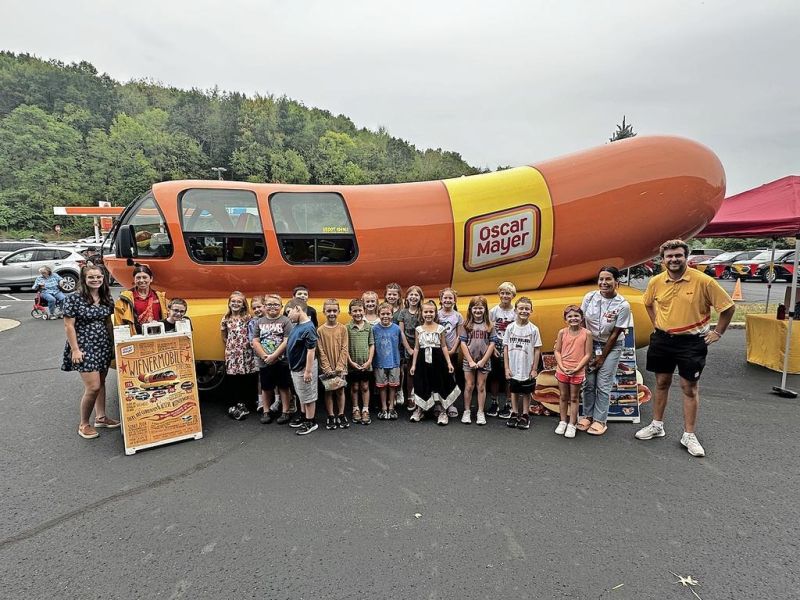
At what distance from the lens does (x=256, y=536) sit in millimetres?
2617

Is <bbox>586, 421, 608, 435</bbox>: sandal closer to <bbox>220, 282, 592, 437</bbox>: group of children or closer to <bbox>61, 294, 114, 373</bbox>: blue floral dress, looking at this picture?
<bbox>220, 282, 592, 437</bbox>: group of children

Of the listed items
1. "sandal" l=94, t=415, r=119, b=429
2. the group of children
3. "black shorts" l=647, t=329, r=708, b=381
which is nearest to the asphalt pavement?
"sandal" l=94, t=415, r=119, b=429

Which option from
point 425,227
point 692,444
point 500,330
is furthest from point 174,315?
point 692,444

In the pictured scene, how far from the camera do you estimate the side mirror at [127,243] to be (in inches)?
186

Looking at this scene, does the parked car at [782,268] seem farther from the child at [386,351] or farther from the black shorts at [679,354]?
the child at [386,351]

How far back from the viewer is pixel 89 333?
3.86 meters

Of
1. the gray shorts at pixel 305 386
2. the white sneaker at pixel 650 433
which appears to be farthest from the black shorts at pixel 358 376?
the white sneaker at pixel 650 433

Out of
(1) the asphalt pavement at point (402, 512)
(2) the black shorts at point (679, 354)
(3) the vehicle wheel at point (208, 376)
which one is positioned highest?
(2) the black shorts at point (679, 354)

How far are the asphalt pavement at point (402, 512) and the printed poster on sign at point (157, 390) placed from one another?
0.18 m

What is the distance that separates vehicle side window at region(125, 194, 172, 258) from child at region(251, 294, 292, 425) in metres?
1.40

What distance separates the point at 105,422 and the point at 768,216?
8068mm

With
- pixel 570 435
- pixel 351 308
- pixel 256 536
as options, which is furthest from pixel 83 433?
pixel 570 435

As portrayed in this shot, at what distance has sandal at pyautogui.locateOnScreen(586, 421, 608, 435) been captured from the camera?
402 cm

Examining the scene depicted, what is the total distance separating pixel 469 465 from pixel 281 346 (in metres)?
2.08
